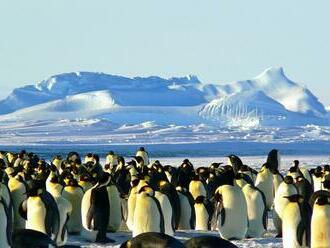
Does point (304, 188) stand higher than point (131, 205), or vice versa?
point (304, 188)

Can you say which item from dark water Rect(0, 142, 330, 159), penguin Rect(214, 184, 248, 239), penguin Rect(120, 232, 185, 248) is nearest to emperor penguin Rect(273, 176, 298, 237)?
penguin Rect(214, 184, 248, 239)

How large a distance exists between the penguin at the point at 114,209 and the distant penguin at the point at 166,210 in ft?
3.60

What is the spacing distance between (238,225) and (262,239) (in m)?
0.38

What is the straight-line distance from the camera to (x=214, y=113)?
14262 cm

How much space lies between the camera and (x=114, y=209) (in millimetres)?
12883

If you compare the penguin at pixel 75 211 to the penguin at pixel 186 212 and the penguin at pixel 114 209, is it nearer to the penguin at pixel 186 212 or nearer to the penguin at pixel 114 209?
the penguin at pixel 114 209

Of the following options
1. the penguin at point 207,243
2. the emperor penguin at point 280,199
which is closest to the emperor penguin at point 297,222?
the penguin at point 207,243

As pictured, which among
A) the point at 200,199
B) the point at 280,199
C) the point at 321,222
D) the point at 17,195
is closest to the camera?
the point at 321,222

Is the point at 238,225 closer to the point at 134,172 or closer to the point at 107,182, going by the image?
the point at 107,182

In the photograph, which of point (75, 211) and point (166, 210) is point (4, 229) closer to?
point (166, 210)

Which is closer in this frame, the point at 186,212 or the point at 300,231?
the point at 300,231

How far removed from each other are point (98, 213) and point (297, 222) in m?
2.74

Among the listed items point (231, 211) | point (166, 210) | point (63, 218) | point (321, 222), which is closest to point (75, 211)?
point (63, 218)

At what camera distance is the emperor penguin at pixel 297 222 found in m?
10.3
